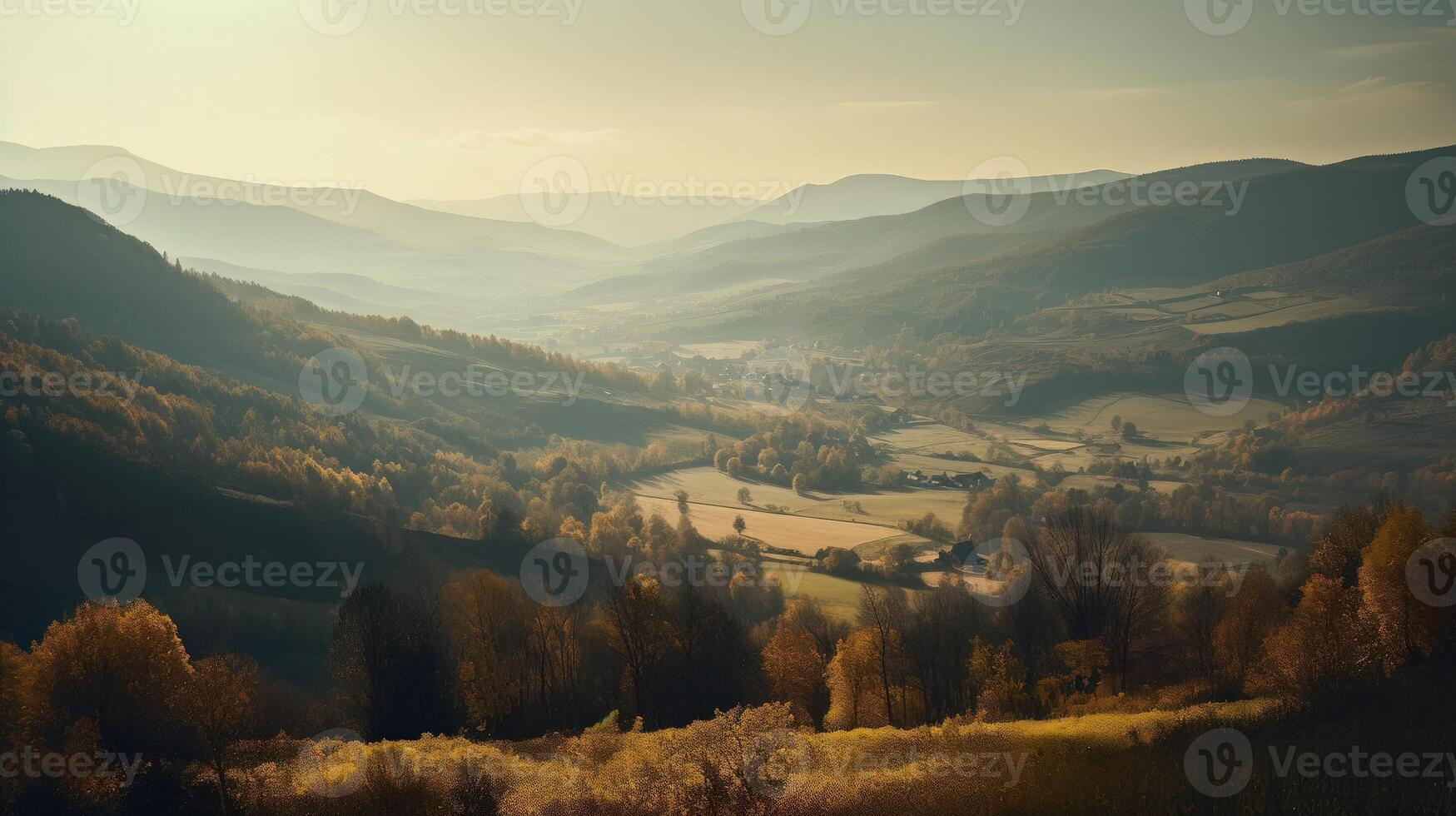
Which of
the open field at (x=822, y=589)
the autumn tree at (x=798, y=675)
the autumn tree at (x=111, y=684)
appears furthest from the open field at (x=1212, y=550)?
the autumn tree at (x=111, y=684)

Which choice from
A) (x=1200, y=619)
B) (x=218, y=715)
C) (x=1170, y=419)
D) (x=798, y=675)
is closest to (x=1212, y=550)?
(x=1200, y=619)

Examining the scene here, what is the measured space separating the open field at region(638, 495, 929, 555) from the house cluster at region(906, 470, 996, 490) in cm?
3051

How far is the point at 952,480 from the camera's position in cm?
14188

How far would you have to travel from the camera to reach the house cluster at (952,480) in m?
138

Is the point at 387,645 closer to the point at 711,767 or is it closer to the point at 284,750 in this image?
the point at 284,750

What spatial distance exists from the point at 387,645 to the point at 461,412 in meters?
143

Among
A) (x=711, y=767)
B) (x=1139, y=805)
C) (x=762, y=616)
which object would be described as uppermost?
A: (x=711, y=767)

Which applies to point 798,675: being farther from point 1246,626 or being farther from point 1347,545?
point 1347,545

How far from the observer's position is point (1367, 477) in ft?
429

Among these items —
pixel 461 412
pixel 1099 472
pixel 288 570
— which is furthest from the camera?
pixel 461 412

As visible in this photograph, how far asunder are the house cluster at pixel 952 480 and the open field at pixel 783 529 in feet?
100

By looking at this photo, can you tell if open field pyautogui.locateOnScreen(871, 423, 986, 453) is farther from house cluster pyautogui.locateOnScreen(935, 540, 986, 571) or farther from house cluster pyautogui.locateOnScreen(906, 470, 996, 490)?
house cluster pyautogui.locateOnScreen(935, 540, 986, 571)

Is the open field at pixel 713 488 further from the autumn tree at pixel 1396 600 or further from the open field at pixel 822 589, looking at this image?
the autumn tree at pixel 1396 600

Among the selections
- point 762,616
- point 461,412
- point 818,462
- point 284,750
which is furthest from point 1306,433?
point 284,750
